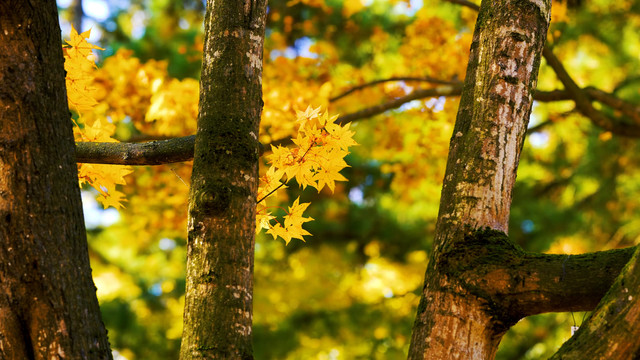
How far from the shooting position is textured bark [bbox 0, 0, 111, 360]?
1.44 m

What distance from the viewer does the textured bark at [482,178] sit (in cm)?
170

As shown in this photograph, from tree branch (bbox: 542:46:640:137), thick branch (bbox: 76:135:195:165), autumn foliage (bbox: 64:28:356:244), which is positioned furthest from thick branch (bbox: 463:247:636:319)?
tree branch (bbox: 542:46:640:137)

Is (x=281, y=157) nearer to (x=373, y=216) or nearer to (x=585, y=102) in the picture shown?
(x=585, y=102)

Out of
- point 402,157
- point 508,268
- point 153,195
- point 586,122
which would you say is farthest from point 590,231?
point 508,268

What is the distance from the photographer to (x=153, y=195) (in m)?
5.71

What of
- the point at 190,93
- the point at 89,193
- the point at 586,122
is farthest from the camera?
the point at 89,193

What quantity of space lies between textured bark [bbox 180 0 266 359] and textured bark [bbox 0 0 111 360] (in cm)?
28

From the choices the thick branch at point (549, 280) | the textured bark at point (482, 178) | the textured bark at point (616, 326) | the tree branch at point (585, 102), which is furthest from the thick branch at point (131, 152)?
the tree branch at point (585, 102)

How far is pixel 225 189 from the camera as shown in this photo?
68.1 inches

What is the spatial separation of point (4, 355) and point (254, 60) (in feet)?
3.66

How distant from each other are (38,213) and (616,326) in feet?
4.70

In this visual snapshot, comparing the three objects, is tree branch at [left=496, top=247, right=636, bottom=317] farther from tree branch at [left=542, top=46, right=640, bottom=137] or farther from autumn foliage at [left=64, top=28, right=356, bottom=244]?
tree branch at [left=542, top=46, right=640, bottom=137]

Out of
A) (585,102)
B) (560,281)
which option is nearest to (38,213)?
(560,281)

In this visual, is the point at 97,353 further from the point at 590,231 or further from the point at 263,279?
the point at 590,231
